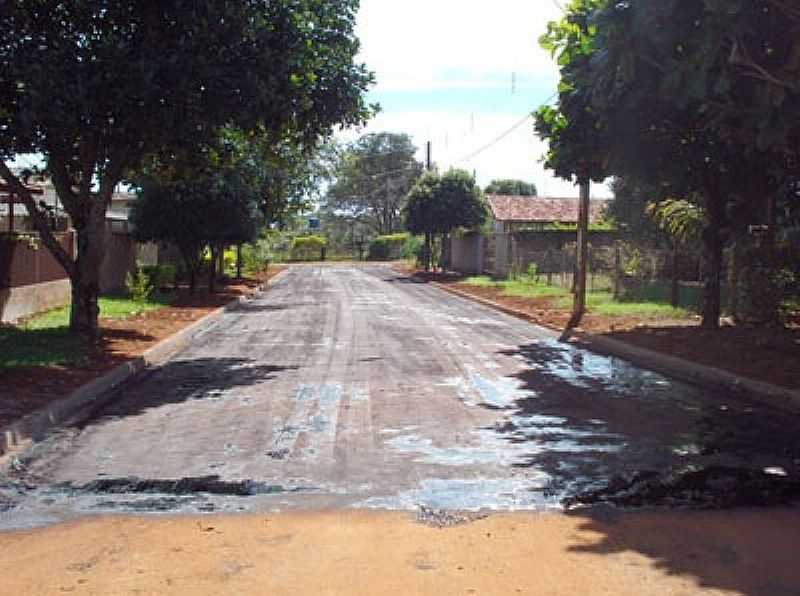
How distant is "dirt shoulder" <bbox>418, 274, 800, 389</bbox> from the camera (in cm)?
1273

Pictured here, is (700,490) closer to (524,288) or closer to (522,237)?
(524,288)

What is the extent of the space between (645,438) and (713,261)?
989 centimetres

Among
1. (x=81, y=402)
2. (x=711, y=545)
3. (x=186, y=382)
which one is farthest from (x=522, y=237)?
(x=711, y=545)

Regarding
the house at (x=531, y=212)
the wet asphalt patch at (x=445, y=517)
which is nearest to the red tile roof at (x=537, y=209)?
the house at (x=531, y=212)

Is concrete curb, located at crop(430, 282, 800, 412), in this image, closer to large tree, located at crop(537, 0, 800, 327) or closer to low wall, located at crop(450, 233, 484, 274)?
large tree, located at crop(537, 0, 800, 327)

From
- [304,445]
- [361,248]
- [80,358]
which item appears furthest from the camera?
[361,248]

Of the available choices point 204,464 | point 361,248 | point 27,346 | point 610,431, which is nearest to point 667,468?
point 610,431

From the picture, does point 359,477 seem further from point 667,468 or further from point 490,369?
point 490,369

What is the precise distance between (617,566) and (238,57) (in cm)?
1014

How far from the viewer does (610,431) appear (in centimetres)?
887

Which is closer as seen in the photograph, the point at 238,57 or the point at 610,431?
the point at 610,431

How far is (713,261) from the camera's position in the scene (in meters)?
17.5

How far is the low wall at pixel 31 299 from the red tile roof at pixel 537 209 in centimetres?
3417

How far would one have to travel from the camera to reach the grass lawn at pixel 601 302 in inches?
859
